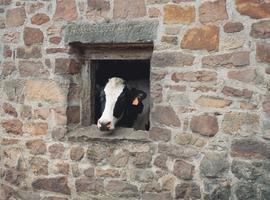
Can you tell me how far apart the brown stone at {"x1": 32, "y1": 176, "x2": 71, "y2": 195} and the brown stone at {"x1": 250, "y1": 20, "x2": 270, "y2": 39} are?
2262mm

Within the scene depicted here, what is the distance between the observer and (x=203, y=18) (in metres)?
3.73

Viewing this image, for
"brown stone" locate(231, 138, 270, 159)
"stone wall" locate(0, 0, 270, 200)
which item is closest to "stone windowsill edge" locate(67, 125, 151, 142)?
"stone wall" locate(0, 0, 270, 200)

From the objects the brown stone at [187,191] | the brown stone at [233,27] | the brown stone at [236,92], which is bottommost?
the brown stone at [187,191]

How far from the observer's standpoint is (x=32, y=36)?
14.4 ft

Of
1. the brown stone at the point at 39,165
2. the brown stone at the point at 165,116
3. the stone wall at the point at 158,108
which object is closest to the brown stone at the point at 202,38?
the stone wall at the point at 158,108

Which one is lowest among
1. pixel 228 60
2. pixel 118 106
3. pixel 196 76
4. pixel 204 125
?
pixel 204 125

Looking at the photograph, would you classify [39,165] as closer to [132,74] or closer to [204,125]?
[132,74]

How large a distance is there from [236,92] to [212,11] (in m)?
0.71

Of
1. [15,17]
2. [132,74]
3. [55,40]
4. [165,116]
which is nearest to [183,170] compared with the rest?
[165,116]

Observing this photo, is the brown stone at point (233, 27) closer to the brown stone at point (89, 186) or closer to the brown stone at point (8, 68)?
the brown stone at point (89, 186)

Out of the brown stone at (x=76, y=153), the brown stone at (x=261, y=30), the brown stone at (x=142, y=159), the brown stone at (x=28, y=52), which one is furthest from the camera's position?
the brown stone at (x=28, y=52)

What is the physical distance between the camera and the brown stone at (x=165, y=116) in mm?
3887

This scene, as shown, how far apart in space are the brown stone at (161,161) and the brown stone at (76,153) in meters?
0.77

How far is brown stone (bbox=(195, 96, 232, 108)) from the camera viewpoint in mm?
3685
